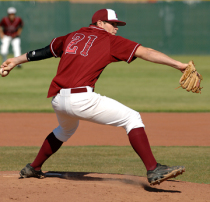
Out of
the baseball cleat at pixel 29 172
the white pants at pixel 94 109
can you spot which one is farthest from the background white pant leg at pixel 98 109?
the baseball cleat at pixel 29 172

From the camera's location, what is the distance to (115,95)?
1246 cm

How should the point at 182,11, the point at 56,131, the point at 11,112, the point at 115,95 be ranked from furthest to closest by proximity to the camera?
the point at 182,11 → the point at 115,95 → the point at 11,112 → the point at 56,131

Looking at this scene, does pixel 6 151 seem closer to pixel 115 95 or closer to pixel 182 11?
pixel 115 95

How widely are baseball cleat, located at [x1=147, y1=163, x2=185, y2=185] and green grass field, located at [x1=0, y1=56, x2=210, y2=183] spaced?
108cm

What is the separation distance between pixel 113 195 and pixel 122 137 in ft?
11.3

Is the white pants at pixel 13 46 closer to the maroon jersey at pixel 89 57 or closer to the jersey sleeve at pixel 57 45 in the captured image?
the jersey sleeve at pixel 57 45

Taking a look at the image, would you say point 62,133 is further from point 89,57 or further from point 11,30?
point 11,30

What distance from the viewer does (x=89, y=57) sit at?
3.98 meters

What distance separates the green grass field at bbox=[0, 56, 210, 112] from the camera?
10562mm

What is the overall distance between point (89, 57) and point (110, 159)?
2221 mm

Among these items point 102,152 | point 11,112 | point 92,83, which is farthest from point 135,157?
point 11,112

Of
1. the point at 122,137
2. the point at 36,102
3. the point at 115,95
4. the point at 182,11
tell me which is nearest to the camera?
the point at 122,137

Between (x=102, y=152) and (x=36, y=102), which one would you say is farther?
(x=36, y=102)

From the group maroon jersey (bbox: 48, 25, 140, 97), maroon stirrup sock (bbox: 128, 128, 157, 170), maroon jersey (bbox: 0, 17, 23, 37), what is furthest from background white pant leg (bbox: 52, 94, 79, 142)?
maroon jersey (bbox: 0, 17, 23, 37)
